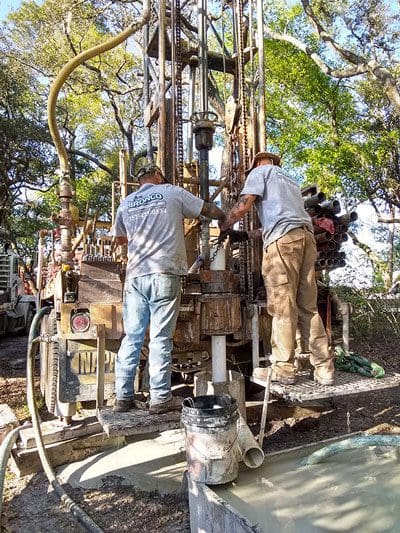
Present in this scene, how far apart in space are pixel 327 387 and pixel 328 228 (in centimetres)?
Result: 152

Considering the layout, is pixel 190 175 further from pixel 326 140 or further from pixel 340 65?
pixel 340 65

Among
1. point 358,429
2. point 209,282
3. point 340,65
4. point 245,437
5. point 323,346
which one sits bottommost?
point 358,429

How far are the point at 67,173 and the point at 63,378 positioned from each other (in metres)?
2.18

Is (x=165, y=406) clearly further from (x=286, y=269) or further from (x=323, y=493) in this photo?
(x=286, y=269)

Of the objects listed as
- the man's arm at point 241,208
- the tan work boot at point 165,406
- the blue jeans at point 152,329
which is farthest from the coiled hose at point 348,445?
the man's arm at point 241,208

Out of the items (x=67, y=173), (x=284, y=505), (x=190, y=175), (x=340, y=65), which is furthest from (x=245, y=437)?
(x=340, y=65)

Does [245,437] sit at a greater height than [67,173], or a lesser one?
lesser

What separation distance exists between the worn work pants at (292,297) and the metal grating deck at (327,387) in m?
0.16

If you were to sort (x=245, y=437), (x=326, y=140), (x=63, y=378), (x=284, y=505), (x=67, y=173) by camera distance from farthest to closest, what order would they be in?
1. (x=326, y=140)
2. (x=67, y=173)
3. (x=63, y=378)
4. (x=245, y=437)
5. (x=284, y=505)

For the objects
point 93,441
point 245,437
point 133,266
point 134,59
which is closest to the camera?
point 245,437

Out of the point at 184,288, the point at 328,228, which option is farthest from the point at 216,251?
the point at 328,228

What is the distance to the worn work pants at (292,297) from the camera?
3623 millimetres

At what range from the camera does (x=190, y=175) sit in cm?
645

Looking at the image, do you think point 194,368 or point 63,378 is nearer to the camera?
point 63,378
